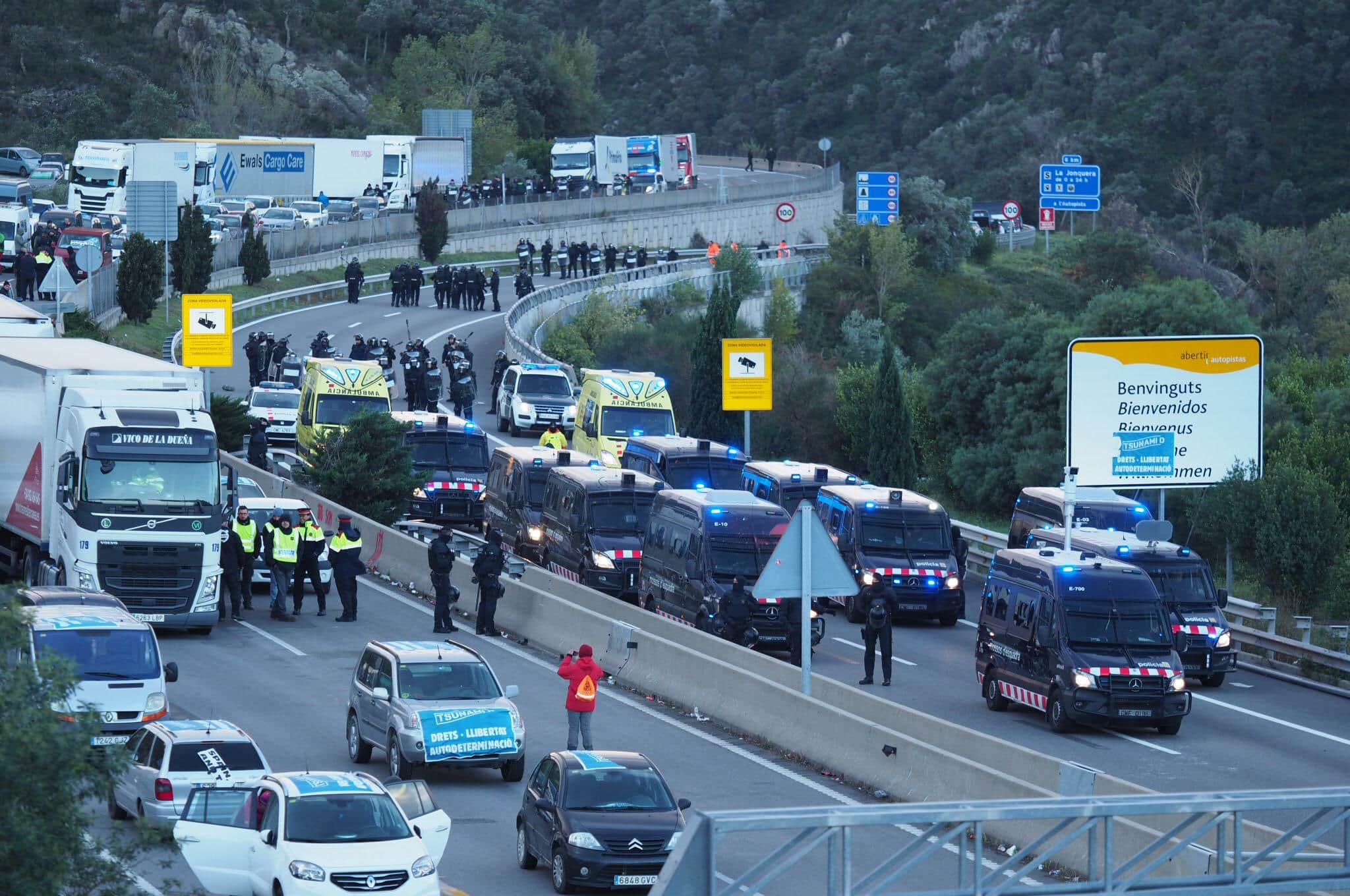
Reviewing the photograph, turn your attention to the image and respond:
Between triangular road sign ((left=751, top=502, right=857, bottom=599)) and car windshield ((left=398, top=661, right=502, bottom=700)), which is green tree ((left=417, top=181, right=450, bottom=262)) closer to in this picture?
car windshield ((left=398, top=661, right=502, bottom=700))

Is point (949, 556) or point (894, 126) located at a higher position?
point (894, 126)

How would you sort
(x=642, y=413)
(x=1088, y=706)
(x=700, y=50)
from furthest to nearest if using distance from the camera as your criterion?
(x=700, y=50) → (x=642, y=413) → (x=1088, y=706)

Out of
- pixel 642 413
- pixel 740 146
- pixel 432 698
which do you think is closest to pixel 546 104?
pixel 740 146

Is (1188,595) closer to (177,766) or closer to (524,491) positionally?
(524,491)

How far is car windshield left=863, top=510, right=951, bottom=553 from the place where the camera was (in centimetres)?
3206

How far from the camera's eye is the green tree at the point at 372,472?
126ft

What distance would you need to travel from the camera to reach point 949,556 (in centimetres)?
3225

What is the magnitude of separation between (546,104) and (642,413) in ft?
333

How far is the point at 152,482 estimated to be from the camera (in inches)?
1086

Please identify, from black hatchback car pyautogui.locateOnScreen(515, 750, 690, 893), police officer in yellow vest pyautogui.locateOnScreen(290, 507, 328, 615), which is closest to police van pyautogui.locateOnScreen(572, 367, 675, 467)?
police officer in yellow vest pyautogui.locateOnScreen(290, 507, 328, 615)

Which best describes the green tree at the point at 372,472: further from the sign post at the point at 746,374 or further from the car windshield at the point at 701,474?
the sign post at the point at 746,374

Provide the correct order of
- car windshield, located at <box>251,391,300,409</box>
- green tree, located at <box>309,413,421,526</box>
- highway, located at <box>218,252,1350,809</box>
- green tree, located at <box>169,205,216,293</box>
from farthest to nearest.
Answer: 1. green tree, located at <box>169,205,216,293</box>
2. car windshield, located at <box>251,391,300,409</box>
3. green tree, located at <box>309,413,421,526</box>
4. highway, located at <box>218,252,1350,809</box>

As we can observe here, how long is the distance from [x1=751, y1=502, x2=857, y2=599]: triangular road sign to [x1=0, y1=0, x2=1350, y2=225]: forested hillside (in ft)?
323

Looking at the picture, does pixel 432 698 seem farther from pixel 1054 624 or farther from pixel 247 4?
pixel 247 4
